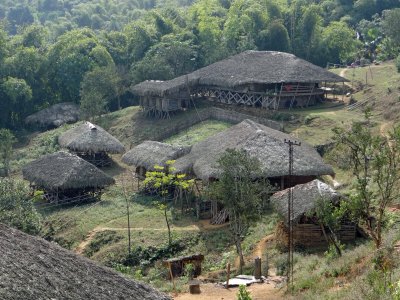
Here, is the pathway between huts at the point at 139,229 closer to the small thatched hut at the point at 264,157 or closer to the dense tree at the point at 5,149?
the small thatched hut at the point at 264,157

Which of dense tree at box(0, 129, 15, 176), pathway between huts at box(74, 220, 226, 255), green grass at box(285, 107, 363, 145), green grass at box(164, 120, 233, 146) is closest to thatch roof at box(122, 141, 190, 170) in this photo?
green grass at box(164, 120, 233, 146)

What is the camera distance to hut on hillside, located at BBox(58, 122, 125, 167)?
43531 millimetres

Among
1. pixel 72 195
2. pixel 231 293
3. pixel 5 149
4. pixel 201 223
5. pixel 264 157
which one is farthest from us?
pixel 5 149

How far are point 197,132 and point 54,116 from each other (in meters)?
12.8

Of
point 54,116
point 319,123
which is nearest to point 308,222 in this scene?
point 319,123

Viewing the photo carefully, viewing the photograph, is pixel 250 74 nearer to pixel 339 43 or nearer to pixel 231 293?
pixel 339 43

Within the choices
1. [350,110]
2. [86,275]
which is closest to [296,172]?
[350,110]

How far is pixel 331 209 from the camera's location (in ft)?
90.7

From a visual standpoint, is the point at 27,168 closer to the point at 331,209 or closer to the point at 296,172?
the point at 296,172

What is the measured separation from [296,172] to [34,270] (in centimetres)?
1775

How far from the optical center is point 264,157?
34906mm

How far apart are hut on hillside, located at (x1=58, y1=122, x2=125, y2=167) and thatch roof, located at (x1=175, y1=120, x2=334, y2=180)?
6.83m

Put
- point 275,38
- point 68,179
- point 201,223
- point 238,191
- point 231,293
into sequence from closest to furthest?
point 231,293, point 238,191, point 201,223, point 68,179, point 275,38

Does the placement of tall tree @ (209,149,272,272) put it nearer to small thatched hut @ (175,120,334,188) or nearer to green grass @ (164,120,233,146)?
small thatched hut @ (175,120,334,188)
